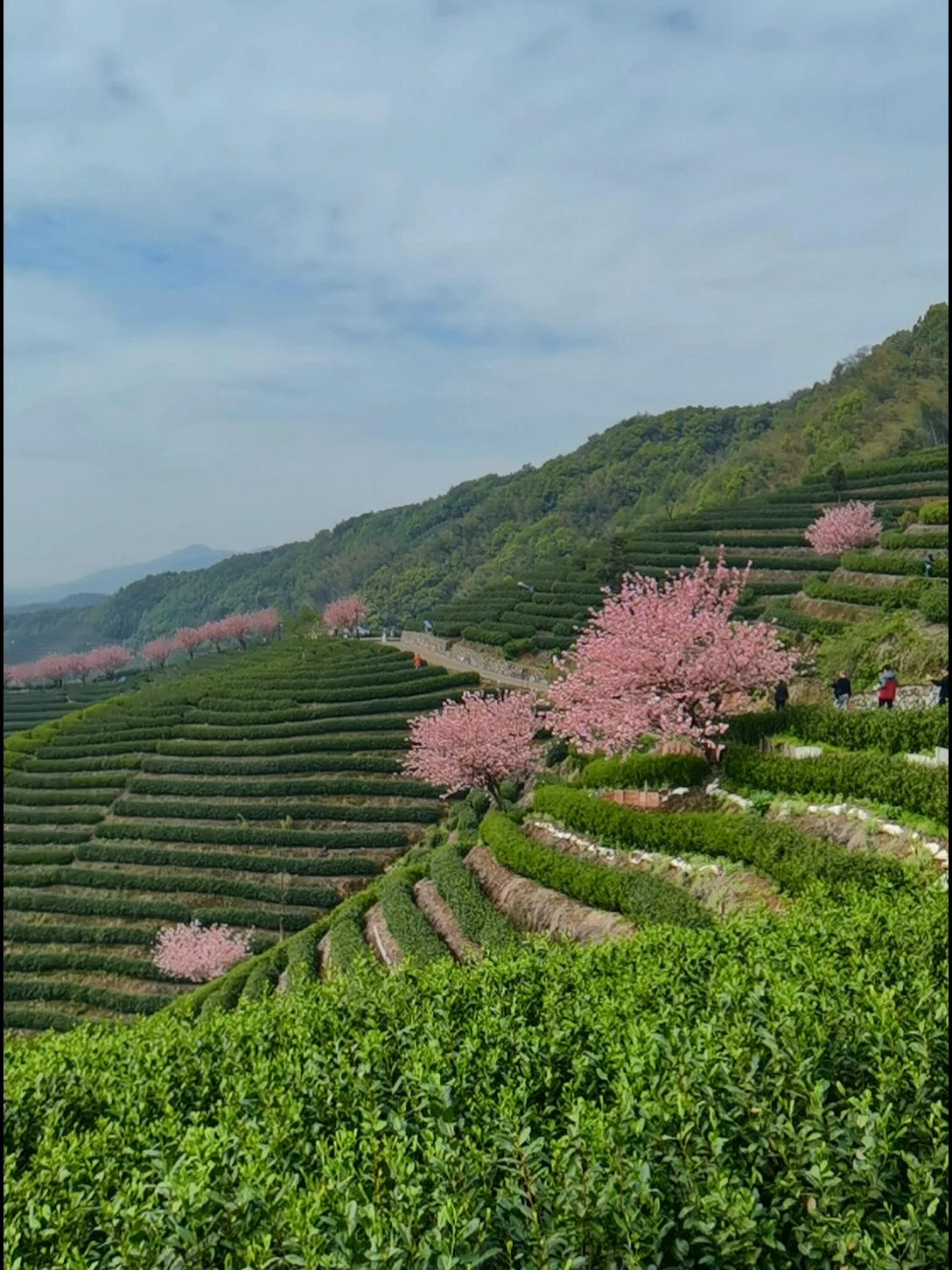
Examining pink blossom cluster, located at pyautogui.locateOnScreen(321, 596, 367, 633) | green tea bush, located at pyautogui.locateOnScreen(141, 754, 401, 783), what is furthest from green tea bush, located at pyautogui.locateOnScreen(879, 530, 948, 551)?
pink blossom cluster, located at pyautogui.locateOnScreen(321, 596, 367, 633)

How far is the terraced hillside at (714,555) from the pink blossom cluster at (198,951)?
28.6 m

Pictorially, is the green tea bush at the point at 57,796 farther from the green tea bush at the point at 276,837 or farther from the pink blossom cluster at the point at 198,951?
the pink blossom cluster at the point at 198,951

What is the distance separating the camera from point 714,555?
203ft

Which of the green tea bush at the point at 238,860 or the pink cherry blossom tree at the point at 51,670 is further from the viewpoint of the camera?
the pink cherry blossom tree at the point at 51,670

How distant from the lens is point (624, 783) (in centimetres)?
2195

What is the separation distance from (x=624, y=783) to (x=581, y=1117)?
1633 cm

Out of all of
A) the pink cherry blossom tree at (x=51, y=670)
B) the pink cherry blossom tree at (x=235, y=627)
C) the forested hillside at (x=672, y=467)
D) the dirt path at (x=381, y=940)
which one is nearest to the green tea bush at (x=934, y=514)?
A: the forested hillside at (x=672, y=467)

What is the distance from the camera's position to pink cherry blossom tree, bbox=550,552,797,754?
20.6 metres

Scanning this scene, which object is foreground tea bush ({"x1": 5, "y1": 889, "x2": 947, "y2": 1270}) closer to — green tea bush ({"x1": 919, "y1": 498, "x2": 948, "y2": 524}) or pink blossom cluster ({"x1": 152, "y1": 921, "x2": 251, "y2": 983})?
pink blossom cluster ({"x1": 152, "y1": 921, "x2": 251, "y2": 983})

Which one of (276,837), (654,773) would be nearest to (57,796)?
(276,837)

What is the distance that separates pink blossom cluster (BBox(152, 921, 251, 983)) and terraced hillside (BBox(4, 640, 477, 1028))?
35.7 inches

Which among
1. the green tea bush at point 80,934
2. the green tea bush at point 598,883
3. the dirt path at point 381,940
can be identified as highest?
the green tea bush at point 598,883

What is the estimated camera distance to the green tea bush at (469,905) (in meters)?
19.5

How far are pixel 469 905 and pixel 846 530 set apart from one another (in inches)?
1574
